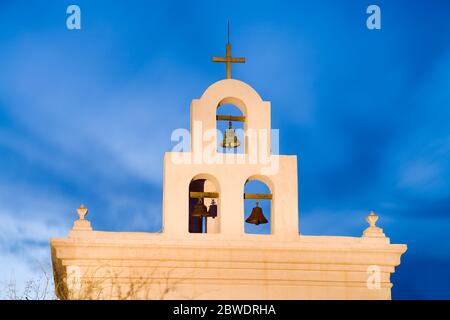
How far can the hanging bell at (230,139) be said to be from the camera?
18.3 meters

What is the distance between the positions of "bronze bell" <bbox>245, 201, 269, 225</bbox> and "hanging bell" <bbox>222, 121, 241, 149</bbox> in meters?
1.59

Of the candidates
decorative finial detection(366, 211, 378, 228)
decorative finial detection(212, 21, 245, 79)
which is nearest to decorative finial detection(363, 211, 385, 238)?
decorative finial detection(366, 211, 378, 228)

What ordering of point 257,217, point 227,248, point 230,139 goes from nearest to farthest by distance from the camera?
point 227,248
point 230,139
point 257,217

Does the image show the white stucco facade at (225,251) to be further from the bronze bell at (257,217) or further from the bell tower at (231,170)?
the bronze bell at (257,217)

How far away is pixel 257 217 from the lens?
18.5m

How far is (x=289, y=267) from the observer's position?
16.0 m

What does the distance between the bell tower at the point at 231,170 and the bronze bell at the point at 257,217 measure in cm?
144

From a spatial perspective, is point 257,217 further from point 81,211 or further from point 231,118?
point 81,211

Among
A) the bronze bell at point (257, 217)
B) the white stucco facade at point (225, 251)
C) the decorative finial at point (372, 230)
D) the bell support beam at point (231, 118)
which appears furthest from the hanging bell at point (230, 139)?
the decorative finial at point (372, 230)

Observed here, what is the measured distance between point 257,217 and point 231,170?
2182mm

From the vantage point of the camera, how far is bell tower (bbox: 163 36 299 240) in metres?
16.3

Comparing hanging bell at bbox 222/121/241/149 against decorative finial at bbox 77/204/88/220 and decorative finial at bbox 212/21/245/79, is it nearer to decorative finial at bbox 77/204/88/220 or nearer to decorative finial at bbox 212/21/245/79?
decorative finial at bbox 212/21/245/79

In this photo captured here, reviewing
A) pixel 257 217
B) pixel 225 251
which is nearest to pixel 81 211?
pixel 225 251
